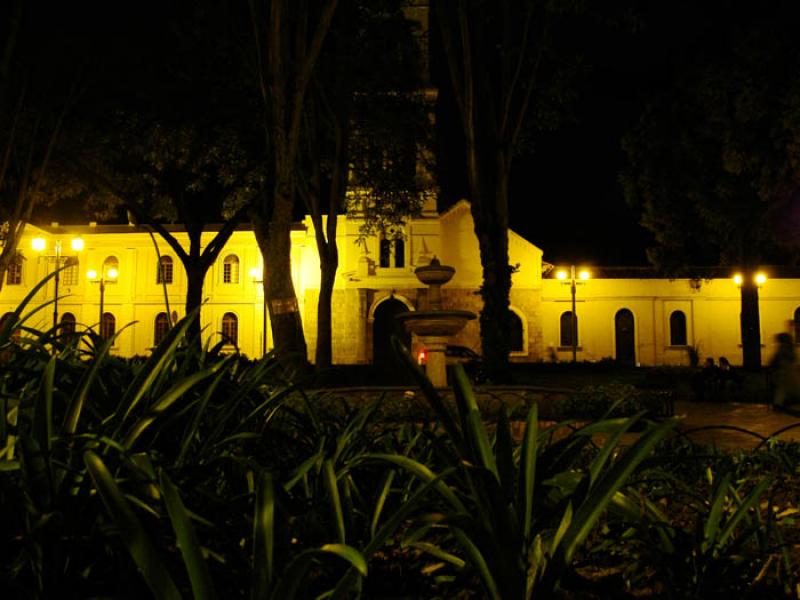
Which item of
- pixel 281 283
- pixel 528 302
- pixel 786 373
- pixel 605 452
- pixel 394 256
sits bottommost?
pixel 786 373

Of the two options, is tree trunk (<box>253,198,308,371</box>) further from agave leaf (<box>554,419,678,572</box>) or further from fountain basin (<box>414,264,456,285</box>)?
agave leaf (<box>554,419,678,572</box>)

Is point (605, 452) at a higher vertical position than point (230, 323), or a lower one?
lower

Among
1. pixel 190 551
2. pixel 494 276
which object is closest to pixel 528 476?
pixel 190 551

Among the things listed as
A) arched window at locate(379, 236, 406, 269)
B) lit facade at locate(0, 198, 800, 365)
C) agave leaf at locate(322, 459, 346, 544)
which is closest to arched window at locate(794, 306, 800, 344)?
lit facade at locate(0, 198, 800, 365)

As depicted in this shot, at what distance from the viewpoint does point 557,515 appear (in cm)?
202

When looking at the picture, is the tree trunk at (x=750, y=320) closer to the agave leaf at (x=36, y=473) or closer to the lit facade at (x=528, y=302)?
the lit facade at (x=528, y=302)

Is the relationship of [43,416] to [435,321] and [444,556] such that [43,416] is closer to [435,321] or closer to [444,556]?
[444,556]

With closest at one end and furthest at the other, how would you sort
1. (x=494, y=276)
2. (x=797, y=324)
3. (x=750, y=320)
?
(x=494, y=276), (x=750, y=320), (x=797, y=324)

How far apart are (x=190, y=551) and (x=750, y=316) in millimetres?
31375

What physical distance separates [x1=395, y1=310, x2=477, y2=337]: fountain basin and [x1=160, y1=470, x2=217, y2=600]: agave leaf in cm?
1188

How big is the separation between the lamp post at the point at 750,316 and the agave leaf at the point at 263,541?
99.2 ft

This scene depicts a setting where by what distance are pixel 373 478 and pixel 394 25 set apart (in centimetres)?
1811

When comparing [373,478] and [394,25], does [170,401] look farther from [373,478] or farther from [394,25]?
[394,25]

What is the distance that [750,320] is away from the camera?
2952 cm
